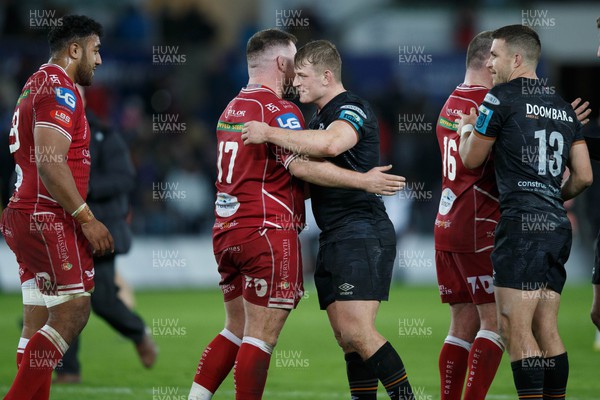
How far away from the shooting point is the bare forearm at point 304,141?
621cm

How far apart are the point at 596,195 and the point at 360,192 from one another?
5326 mm

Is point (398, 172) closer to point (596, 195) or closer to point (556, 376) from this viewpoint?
point (596, 195)

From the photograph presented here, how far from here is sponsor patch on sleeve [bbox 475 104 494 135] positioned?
6.25 m

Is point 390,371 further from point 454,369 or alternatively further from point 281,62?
point 281,62

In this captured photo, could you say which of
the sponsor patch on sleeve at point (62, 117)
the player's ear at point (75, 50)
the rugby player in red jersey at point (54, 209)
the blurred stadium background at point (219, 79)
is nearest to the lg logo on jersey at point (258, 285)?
the rugby player in red jersey at point (54, 209)

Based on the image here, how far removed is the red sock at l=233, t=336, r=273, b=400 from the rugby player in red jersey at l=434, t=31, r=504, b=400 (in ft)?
4.68

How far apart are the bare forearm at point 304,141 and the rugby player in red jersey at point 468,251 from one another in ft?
3.88

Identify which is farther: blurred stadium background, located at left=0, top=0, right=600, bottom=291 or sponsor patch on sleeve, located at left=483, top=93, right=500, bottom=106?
blurred stadium background, located at left=0, top=0, right=600, bottom=291

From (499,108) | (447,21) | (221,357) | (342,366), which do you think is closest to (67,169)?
(221,357)

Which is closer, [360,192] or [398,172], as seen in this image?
[360,192]

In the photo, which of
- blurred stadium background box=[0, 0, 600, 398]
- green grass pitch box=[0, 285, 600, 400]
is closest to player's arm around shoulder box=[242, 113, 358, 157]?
green grass pitch box=[0, 285, 600, 400]

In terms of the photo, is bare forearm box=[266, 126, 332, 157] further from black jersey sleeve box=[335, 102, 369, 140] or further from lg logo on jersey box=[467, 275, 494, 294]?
lg logo on jersey box=[467, 275, 494, 294]

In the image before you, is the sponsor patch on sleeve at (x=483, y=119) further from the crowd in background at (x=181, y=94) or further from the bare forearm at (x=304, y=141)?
the crowd in background at (x=181, y=94)

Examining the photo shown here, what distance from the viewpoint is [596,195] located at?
36.2ft
